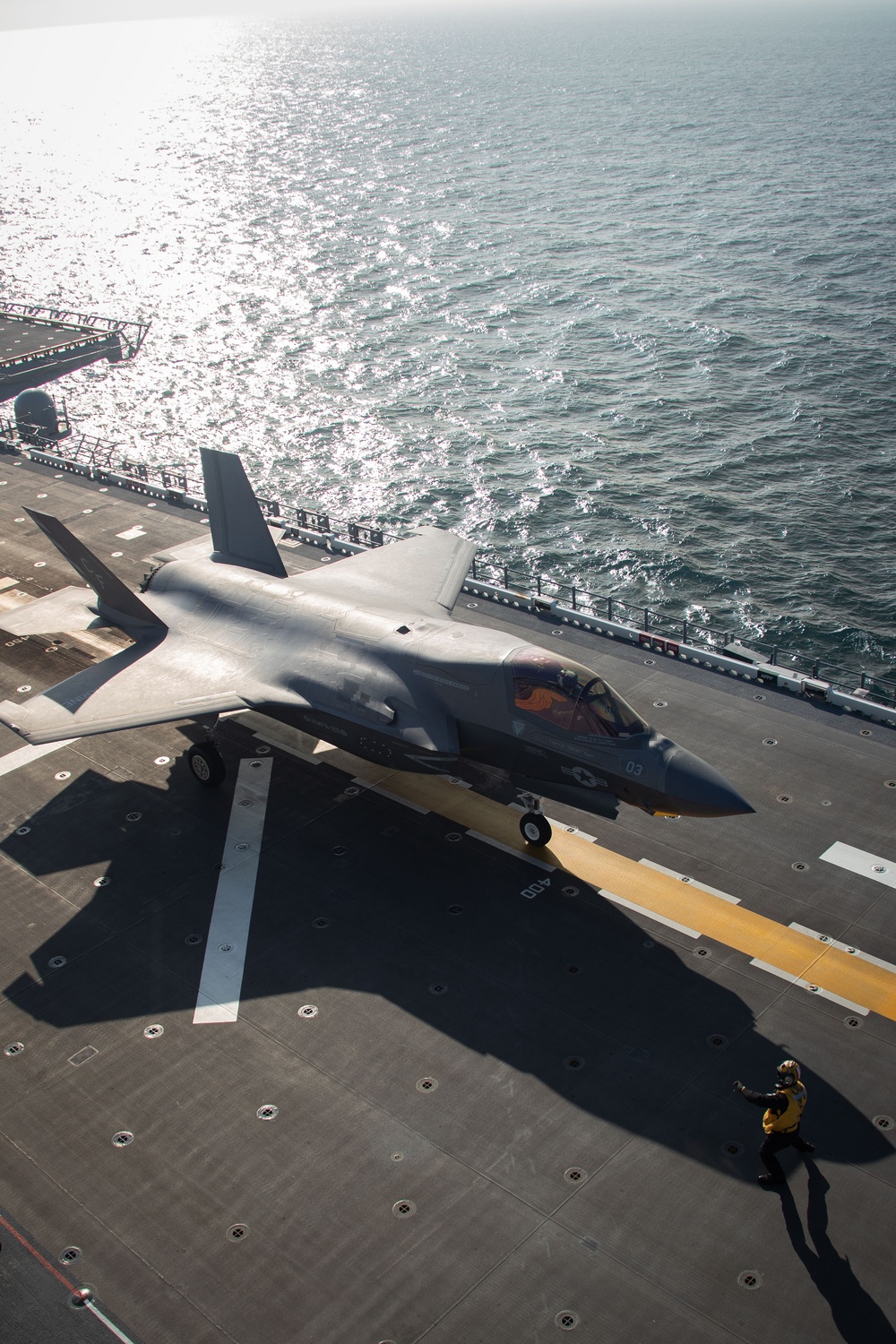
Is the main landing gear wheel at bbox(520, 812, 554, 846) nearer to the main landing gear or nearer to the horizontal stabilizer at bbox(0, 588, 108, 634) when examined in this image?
the main landing gear

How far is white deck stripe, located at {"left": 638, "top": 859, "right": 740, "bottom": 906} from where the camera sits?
859 inches

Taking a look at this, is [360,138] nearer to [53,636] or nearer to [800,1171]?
[53,636]

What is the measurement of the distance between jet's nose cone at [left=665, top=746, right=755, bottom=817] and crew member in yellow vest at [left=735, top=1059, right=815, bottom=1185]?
5910 mm

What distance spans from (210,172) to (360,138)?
118 feet

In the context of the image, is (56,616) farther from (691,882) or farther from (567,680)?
(691,882)

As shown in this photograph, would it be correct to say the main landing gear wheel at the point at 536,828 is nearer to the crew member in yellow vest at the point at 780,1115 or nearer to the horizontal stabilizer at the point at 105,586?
the crew member in yellow vest at the point at 780,1115

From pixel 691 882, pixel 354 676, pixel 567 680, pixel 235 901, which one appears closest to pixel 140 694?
pixel 354 676

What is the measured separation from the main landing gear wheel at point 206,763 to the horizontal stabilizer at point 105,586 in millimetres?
4566

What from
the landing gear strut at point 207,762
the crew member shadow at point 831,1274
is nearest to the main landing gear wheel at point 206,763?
the landing gear strut at point 207,762

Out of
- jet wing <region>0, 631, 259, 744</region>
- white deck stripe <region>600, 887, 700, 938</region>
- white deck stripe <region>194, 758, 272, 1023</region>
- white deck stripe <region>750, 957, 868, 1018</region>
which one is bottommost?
white deck stripe <region>194, 758, 272, 1023</region>

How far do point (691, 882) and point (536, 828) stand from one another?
357 cm

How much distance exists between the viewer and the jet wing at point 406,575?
28281mm

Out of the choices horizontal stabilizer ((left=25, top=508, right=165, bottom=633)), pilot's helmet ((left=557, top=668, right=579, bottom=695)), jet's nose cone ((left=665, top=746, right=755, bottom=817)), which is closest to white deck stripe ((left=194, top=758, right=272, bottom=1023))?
horizontal stabilizer ((left=25, top=508, right=165, bottom=633))

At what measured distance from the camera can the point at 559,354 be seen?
76.3m
